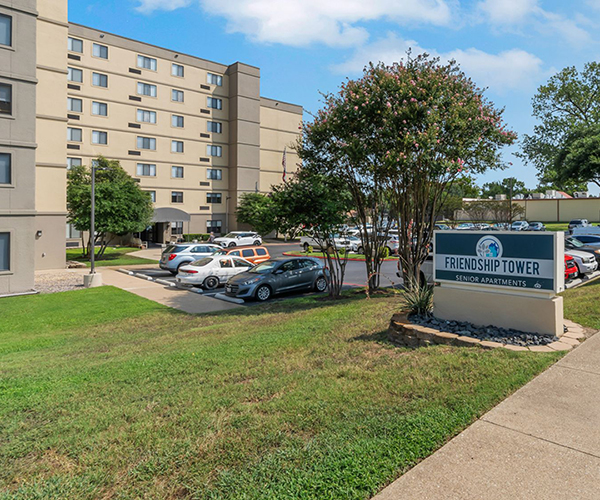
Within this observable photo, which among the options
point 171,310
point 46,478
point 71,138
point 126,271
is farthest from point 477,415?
point 71,138

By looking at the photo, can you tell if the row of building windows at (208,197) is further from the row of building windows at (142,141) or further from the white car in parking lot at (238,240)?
the white car in parking lot at (238,240)

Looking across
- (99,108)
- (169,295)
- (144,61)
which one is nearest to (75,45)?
(99,108)

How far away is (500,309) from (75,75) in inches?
1760

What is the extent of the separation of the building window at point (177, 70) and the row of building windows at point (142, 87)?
1760 mm

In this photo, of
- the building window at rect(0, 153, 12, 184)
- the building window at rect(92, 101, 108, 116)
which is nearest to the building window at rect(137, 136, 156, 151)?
the building window at rect(92, 101, 108, 116)

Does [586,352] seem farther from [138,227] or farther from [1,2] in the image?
[138,227]

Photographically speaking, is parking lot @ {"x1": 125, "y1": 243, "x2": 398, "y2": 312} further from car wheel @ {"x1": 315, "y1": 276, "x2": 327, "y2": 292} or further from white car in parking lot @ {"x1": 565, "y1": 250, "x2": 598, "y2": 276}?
white car in parking lot @ {"x1": 565, "y1": 250, "x2": 598, "y2": 276}

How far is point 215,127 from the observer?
51750mm

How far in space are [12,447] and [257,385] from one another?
2.56 metres

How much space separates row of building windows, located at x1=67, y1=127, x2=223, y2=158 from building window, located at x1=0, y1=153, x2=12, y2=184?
972 inches

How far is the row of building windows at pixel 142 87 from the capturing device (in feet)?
136

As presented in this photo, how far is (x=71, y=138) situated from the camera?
41.4m

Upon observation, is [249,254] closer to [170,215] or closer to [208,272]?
[208,272]

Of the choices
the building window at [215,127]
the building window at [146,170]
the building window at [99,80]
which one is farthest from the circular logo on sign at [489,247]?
the building window at [215,127]
